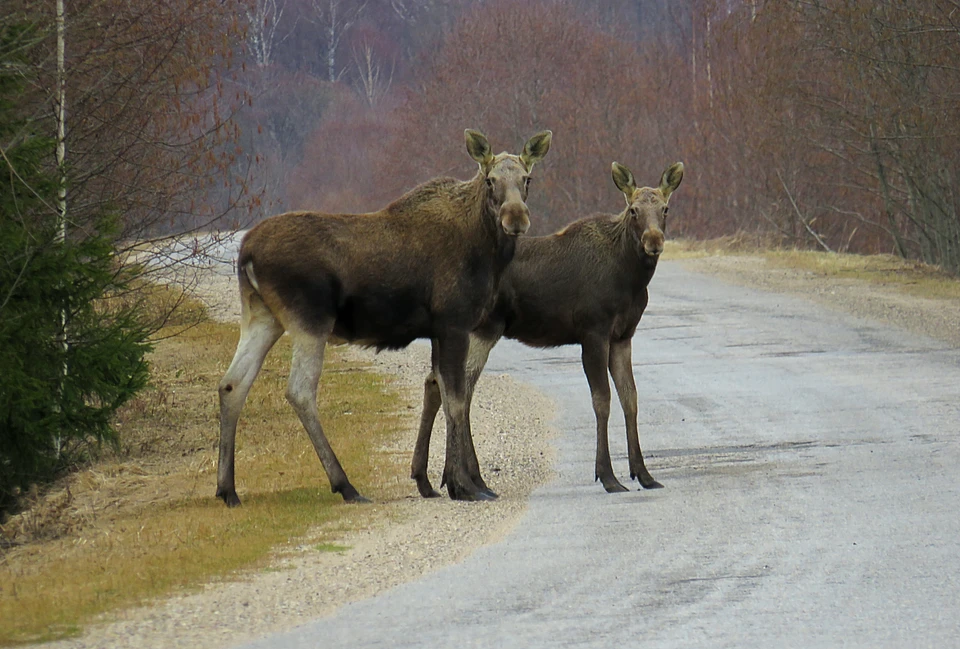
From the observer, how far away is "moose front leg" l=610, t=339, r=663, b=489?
39.1 ft

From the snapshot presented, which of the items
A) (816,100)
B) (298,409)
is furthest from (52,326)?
(816,100)

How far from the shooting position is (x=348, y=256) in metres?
11.6

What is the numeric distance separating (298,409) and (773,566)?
4229mm

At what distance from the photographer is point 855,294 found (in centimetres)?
2803

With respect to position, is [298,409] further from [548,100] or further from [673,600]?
[548,100]

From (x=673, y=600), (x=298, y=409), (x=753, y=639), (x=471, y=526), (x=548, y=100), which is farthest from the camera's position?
(x=548, y=100)

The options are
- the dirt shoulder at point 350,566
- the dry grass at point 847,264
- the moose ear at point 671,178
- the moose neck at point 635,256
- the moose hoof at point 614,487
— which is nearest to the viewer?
the dirt shoulder at point 350,566

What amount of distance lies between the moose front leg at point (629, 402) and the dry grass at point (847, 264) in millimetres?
16022

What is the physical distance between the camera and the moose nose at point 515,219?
11023 millimetres

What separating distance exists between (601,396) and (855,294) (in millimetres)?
16764

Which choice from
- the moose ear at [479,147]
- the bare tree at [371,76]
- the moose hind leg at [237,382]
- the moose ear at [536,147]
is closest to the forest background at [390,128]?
the bare tree at [371,76]

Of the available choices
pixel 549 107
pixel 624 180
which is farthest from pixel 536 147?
pixel 549 107

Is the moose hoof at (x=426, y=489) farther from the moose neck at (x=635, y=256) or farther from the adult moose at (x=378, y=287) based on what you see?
the moose neck at (x=635, y=256)

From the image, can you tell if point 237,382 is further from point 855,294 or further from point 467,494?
point 855,294
